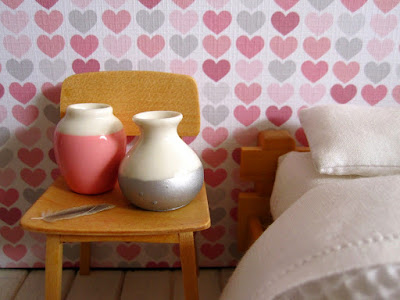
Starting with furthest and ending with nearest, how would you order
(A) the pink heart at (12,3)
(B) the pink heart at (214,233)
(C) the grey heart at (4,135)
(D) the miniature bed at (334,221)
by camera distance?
(B) the pink heart at (214,233), (C) the grey heart at (4,135), (A) the pink heart at (12,3), (D) the miniature bed at (334,221)

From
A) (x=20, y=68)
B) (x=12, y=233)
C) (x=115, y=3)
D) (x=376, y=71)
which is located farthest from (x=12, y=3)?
(x=376, y=71)

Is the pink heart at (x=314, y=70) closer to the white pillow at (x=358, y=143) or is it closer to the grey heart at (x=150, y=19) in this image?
the white pillow at (x=358, y=143)

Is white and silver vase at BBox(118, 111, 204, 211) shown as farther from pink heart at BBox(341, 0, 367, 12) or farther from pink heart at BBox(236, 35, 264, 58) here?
pink heart at BBox(341, 0, 367, 12)

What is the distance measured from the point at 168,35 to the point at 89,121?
1.09 ft

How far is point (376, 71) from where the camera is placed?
102 cm

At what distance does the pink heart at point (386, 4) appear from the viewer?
3.14 ft

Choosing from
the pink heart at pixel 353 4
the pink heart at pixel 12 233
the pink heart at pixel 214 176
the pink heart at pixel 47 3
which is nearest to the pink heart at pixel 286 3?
the pink heart at pixel 353 4

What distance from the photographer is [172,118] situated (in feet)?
2.49

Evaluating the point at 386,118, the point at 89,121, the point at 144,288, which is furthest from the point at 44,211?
the point at 386,118

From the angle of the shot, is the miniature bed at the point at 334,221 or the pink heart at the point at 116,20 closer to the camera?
the miniature bed at the point at 334,221

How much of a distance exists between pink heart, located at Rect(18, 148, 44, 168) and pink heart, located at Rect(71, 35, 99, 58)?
321 mm

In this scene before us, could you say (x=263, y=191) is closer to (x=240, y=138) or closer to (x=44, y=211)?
(x=240, y=138)

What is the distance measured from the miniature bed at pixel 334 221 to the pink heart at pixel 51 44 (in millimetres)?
678

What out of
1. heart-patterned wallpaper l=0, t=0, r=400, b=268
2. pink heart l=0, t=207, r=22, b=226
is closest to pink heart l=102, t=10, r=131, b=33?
→ heart-patterned wallpaper l=0, t=0, r=400, b=268
